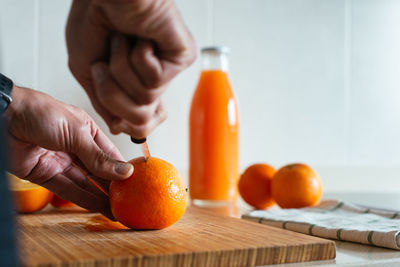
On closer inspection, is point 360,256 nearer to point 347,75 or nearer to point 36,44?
point 36,44

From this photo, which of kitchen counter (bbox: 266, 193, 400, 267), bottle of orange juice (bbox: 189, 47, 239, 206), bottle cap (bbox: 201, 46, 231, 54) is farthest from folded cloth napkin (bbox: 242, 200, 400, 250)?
bottle cap (bbox: 201, 46, 231, 54)

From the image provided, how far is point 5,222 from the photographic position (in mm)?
348

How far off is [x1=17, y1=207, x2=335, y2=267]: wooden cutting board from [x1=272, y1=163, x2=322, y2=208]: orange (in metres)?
0.33

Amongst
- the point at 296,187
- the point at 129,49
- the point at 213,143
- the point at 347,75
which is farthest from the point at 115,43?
the point at 347,75

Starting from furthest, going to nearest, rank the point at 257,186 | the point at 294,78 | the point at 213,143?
1. the point at 294,78
2. the point at 213,143
3. the point at 257,186

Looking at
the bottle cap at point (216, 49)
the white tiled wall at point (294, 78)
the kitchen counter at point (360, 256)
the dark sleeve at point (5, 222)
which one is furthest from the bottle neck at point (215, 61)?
the dark sleeve at point (5, 222)

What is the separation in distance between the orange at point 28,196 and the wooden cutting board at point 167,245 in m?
0.12

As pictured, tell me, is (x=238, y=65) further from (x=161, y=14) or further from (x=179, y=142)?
(x=161, y=14)

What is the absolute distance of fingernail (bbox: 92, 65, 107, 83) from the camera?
56 centimetres

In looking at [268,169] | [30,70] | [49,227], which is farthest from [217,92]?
[49,227]

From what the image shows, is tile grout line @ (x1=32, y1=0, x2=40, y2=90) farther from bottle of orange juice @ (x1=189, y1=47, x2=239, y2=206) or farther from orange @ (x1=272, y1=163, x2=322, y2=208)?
orange @ (x1=272, y1=163, x2=322, y2=208)

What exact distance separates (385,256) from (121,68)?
1.53 ft

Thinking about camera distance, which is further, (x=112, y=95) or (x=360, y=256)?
(x=360, y=256)

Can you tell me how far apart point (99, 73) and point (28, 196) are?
49 centimetres
